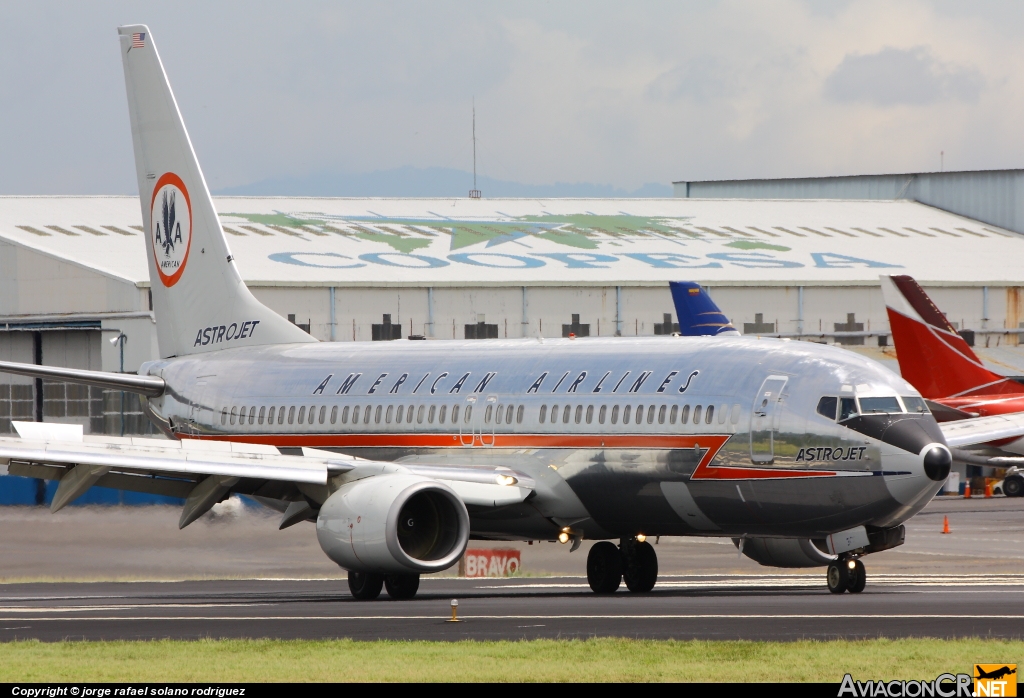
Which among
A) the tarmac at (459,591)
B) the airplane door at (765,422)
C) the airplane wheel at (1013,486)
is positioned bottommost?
the airplane wheel at (1013,486)

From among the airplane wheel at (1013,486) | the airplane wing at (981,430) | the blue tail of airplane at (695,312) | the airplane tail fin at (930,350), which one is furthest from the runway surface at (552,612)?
the airplane wheel at (1013,486)

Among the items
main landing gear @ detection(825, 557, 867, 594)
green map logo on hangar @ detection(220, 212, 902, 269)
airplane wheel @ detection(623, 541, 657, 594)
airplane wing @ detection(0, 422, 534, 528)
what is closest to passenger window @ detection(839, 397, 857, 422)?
main landing gear @ detection(825, 557, 867, 594)

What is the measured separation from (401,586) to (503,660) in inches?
454

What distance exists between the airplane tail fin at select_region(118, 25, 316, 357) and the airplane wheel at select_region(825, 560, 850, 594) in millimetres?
14007

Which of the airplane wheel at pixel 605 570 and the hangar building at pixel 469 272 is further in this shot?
the hangar building at pixel 469 272

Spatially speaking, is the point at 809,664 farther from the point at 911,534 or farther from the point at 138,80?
the point at 911,534

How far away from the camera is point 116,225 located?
67750 mm

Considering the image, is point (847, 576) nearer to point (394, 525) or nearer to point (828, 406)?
point (828, 406)

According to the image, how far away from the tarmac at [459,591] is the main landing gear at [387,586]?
1.39 ft

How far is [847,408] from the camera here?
26.3 meters

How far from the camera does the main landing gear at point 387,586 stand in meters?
29.2

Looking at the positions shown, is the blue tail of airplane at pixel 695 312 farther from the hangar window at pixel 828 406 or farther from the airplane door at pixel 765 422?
the hangar window at pixel 828 406

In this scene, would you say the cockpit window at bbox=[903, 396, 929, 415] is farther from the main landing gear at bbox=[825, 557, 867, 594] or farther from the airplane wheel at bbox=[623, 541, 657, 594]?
the airplane wheel at bbox=[623, 541, 657, 594]

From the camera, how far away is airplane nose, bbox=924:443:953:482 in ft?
83.6
